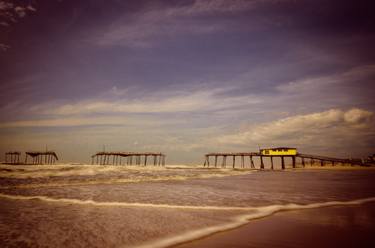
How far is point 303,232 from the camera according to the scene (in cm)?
435

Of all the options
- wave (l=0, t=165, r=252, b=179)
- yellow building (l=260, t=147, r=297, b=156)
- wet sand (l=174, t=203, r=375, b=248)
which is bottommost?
wave (l=0, t=165, r=252, b=179)

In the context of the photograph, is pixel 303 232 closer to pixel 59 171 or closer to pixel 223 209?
pixel 223 209

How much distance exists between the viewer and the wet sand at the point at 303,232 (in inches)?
148

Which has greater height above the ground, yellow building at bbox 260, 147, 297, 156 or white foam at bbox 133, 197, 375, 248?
yellow building at bbox 260, 147, 297, 156

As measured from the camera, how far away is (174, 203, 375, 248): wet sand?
3.76 metres

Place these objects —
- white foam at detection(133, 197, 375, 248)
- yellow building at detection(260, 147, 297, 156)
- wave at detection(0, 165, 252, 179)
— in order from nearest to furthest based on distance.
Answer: white foam at detection(133, 197, 375, 248), wave at detection(0, 165, 252, 179), yellow building at detection(260, 147, 297, 156)

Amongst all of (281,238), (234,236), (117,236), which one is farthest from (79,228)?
(281,238)

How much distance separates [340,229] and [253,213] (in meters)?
2.10

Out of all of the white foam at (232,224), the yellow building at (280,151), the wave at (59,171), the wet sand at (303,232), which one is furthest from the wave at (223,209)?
the yellow building at (280,151)

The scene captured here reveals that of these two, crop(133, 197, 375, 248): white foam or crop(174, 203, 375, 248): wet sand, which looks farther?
crop(133, 197, 375, 248): white foam

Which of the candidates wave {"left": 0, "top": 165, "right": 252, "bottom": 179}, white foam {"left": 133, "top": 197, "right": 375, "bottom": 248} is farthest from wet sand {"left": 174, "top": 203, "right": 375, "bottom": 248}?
wave {"left": 0, "top": 165, "right": 252, "bottom": 179}

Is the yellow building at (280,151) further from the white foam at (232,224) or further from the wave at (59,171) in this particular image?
the white foam at (232,224)

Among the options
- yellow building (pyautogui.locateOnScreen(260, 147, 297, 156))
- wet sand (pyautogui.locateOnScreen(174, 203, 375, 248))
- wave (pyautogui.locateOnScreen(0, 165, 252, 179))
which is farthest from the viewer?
yellow building (pyautogui.locateOnScreen(260, 147, 297, 156))

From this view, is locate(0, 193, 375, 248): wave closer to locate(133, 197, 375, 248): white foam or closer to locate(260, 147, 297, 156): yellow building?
locate(133, 197, 375, 248): white foam
